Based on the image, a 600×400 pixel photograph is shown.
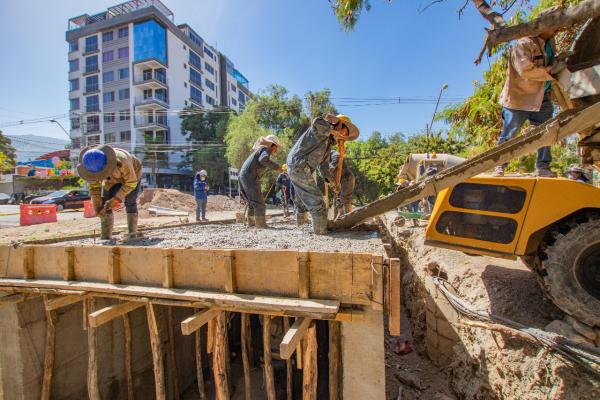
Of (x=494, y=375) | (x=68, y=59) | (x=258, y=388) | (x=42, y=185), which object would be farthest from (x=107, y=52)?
(x=494, y=375)

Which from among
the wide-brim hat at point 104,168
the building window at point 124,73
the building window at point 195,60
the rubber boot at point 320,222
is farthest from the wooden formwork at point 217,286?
the building window at point 195,60

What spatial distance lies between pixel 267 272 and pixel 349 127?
2728 mm

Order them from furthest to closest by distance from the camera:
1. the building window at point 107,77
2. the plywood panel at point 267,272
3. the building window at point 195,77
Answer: the building window at point 195,77 → the building window at point 107,77 → the plywood panel at point 267,272

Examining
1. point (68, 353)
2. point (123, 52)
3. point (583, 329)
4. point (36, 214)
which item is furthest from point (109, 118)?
point (583, 329)

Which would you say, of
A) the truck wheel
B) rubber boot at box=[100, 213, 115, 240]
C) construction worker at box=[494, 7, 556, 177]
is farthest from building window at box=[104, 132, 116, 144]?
the truck wheel

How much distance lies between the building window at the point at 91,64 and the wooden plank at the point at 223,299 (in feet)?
127

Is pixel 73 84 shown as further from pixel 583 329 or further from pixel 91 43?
pixel 583 329

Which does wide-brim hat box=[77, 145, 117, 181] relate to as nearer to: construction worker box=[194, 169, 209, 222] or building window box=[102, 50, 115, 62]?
construction worker box=[194, 169, 209, 222]

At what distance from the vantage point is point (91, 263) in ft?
10.9

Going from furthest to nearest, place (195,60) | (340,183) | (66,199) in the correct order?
1. (195,60)
2. (66,199)
3. (340,183)

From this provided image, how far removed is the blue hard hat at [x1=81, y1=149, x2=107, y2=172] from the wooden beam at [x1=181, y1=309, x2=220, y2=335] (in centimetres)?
261

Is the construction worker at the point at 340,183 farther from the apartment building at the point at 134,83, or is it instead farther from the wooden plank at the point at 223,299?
the apartment building at the point at 134,83

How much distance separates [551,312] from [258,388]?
164 inches

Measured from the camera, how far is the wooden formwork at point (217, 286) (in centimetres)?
249
